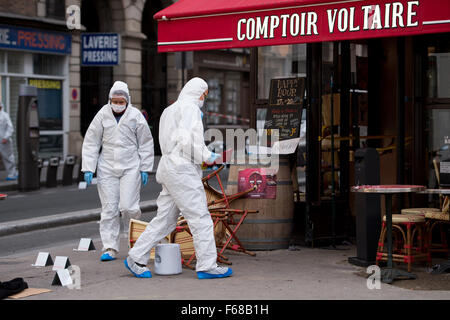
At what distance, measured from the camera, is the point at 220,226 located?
8484 mm

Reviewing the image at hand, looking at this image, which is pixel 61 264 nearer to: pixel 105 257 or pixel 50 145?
pixel 105 257

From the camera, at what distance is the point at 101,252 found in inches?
352

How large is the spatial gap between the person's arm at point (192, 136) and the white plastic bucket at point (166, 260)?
0.88 metres

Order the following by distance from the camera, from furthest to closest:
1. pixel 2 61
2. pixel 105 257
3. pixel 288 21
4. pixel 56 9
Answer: pixel 56 9 < pixel 2 61 < pixel 105 257 < pixel 288 21

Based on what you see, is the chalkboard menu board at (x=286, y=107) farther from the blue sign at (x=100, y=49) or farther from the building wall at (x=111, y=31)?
the building wall at (x=111, y=31)

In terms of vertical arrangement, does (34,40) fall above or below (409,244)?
above

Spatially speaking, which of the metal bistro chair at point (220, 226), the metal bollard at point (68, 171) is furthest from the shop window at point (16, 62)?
the metal bistro chair at point (220, 226)

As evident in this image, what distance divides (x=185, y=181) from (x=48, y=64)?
1543 centimetres

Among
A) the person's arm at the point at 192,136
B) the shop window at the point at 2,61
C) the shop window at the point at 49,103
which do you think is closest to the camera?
the person's arm at the point at 192,136

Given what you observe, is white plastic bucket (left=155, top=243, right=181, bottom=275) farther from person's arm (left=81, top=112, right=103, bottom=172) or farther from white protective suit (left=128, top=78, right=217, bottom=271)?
person's arm (left=81, top=112, right=103, bottom=172)

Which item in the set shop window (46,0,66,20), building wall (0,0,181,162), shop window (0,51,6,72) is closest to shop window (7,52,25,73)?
shop window (0,51,6,72)

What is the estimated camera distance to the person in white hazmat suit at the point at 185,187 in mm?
7004

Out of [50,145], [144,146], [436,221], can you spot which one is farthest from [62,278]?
[50,145]

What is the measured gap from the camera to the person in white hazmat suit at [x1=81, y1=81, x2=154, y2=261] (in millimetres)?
8445
